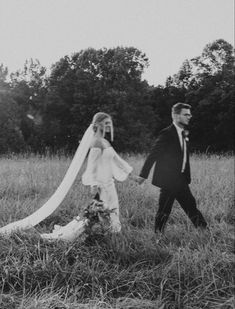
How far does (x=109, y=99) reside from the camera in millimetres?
27016

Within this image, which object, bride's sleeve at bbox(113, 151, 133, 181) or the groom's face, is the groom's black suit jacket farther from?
bride's sleeve at bbox(113, 151, 133, 181)

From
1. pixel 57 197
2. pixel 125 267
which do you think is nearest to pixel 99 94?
pixel 57 197

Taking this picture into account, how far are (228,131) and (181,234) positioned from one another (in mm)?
24913

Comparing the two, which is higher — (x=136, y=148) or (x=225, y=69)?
(x=225, y=69)

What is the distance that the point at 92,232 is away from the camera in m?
4.93

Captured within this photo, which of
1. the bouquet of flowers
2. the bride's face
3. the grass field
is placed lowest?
the grass field

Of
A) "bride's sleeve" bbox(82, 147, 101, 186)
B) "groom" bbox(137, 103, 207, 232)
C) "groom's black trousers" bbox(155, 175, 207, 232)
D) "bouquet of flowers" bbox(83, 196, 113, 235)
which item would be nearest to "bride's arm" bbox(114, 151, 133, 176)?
"bride's sleeve" bbox(82, 147, 101, 186)

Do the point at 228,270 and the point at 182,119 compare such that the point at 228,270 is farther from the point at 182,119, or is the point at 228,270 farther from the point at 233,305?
the point at 182,119

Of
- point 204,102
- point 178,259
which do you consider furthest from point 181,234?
point 204,102

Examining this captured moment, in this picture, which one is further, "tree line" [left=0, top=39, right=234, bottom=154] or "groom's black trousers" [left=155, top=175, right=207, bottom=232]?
"tree line" [left=0, top=39, right=234, bottom=154]

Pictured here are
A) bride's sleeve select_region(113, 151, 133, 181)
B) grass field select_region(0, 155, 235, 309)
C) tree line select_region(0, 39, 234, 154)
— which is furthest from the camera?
tree line select_region(0, 39, 234, 154)

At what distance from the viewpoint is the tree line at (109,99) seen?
26.9 metres

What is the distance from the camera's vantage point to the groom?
17.5 ft

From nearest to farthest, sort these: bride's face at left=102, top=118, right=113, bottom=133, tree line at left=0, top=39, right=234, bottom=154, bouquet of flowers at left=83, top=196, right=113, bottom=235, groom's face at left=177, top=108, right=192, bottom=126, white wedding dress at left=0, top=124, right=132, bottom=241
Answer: bouquet of flowers at left=83, top=196, right=113, bottom=235, groom's face at left=177, top=108, right=192, bottom=126, bride's face at left=102, top=118, right=113, bottom=133, white wedding dress at left=0, top=124, right=132, bottom=241, tree line at left=0, top=39, right=234, bottom=154
